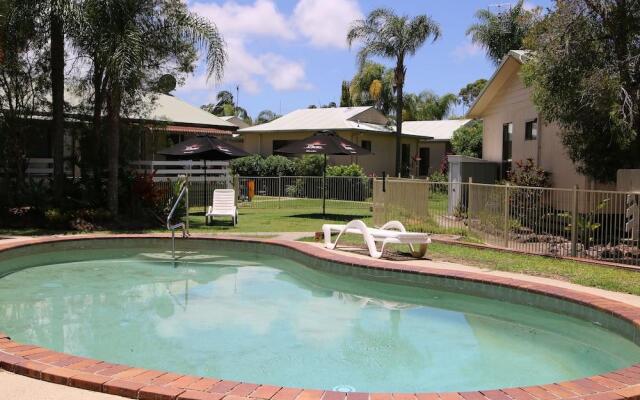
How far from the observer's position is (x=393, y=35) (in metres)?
31.7

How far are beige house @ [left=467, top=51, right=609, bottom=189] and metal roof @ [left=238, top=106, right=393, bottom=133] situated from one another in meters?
9.63

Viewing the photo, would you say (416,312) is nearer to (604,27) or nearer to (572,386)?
(572,386)

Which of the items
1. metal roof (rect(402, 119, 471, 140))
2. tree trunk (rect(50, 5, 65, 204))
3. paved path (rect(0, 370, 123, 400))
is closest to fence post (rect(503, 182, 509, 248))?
paved path (rect(0, 370, 123, 400))

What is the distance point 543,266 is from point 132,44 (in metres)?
10.9

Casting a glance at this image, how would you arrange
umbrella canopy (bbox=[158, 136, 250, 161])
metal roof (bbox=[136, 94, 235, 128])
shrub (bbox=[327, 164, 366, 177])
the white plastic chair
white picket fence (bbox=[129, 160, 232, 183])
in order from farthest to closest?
shrub (bbox=[327, 164, 366, 177]), metal roof (bbox=[136, 94, 235, 128]), white picket fence (bbox=[129, 160, 232, 183]), umbrella canopy (bbox=[158, 136, 250, 161]), the white plastic chair

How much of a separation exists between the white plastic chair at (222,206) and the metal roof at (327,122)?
14.2m

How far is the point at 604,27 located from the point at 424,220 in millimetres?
5818

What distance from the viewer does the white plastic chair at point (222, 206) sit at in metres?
17.0

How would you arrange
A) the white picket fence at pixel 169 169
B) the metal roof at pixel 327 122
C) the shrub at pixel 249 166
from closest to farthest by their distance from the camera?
the white picket fence at pixel 169 169 < the shrub at pixel 249 166 < the metal roof at pixel 327 122

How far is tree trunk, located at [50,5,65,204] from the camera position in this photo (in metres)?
15.9

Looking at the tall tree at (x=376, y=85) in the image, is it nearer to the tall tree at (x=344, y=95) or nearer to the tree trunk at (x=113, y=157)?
the tall tree at (x=344, y=95)

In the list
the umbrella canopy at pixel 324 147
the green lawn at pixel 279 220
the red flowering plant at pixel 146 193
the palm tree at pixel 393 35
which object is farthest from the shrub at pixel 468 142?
the red flowering plant at pixel 146 193

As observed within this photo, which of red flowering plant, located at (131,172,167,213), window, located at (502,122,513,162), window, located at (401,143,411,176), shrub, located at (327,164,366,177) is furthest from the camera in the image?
window, located at (401,143,411,176)

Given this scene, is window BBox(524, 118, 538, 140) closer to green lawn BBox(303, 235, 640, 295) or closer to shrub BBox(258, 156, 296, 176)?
green lawn BBox(303, 235, 640, 295)
